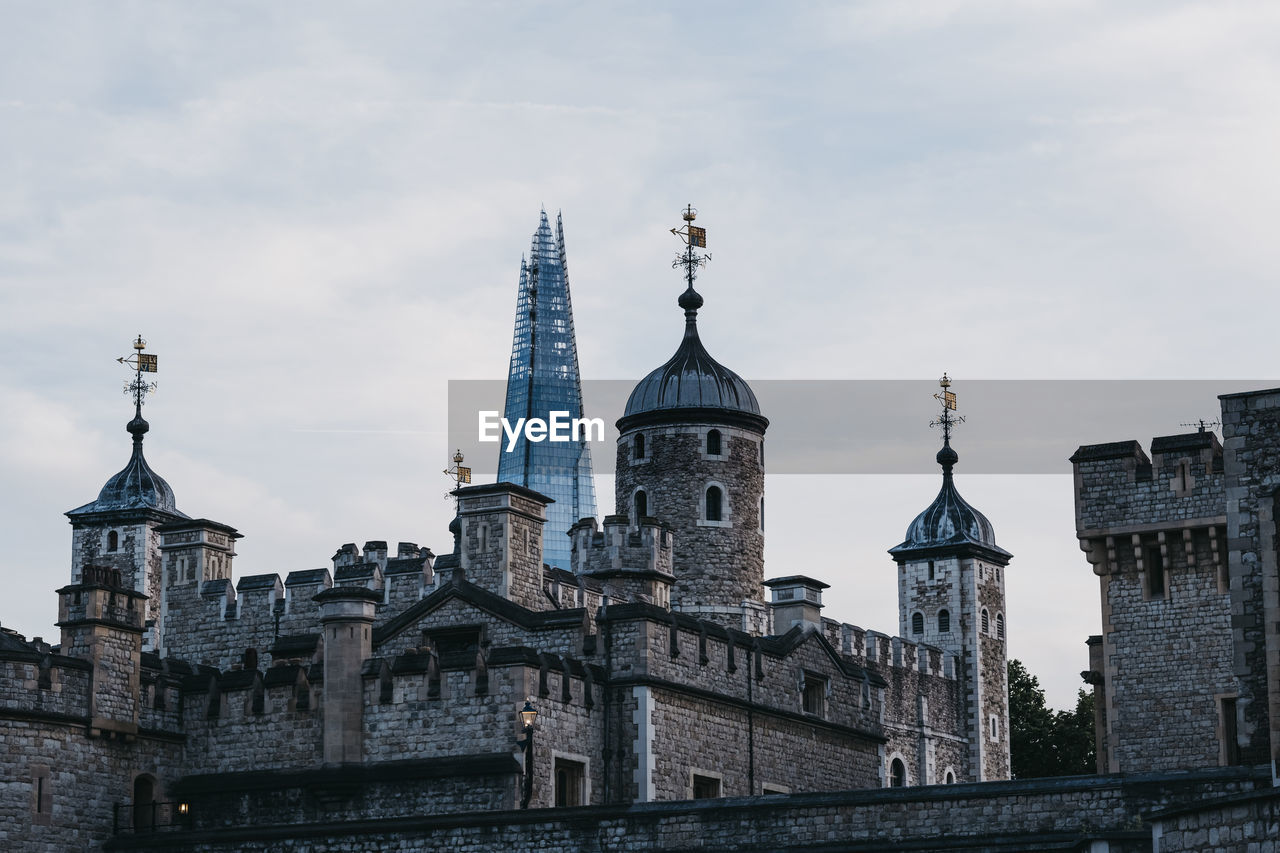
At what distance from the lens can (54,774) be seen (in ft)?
119

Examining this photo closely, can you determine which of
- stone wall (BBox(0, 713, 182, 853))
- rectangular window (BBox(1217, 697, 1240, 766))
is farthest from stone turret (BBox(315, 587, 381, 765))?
rectangular window (BBox(1217, 697, 1240, 766))

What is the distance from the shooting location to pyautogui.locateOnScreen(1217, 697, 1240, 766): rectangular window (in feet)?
116

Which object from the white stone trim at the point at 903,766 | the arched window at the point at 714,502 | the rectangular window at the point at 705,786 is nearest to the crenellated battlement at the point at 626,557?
the arched window at the point at 714,502

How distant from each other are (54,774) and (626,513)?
18.4m

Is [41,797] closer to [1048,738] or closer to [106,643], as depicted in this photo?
[106,643]

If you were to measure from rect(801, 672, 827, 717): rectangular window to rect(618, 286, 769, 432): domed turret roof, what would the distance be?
30.6ft

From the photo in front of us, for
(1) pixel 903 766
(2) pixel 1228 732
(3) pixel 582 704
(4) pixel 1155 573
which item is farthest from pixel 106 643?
(1) pixel 903 766

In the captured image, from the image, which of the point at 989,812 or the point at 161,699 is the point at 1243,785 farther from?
the point at 161,699

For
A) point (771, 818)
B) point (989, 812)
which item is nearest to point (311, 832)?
point (771, 818)

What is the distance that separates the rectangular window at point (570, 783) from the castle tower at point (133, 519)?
106 feet

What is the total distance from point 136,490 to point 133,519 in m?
1.15

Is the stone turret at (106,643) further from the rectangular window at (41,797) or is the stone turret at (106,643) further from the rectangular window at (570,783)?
the rectangular window at (570,783)

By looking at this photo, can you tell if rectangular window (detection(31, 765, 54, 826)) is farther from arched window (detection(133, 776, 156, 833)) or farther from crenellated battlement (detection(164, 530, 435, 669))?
crenellated battlement (detection(164, 530, 435, 669))

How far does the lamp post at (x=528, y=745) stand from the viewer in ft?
110
